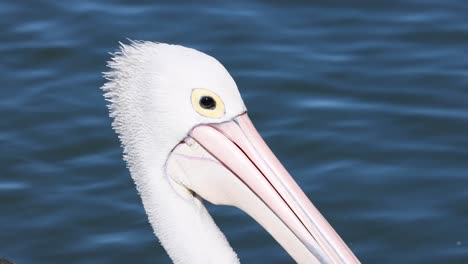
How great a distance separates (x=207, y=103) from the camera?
17.2ft

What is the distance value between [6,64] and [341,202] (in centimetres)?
293

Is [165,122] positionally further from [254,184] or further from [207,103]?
[254,184]

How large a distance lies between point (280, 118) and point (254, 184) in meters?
3.55

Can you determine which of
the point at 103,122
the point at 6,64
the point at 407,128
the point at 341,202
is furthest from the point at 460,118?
the point at 6,64

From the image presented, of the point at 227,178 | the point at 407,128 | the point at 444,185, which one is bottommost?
the point at 227,178

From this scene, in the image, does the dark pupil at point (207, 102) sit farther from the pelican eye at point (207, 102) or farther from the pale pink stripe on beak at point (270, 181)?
the pale pink stripe on beak at point (270, 181)

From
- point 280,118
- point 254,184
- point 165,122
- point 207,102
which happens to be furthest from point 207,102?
point 280,118

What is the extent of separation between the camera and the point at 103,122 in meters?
8.80

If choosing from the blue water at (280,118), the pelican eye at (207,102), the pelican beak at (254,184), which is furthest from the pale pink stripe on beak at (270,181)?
the blue water at (280,118)

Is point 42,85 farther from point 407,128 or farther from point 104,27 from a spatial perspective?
point 407,128

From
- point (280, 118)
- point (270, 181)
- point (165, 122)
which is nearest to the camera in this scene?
point (270, 181)

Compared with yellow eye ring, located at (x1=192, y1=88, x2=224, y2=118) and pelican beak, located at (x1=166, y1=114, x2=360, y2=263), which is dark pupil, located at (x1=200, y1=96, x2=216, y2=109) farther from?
pelican beak, located at (x1=166, y1=114, x2=360, y2=263)

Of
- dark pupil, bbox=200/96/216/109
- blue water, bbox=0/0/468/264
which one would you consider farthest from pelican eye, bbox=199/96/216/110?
blue water, bbox=0/0/468/264

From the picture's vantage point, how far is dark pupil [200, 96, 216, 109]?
5230 millimetres
